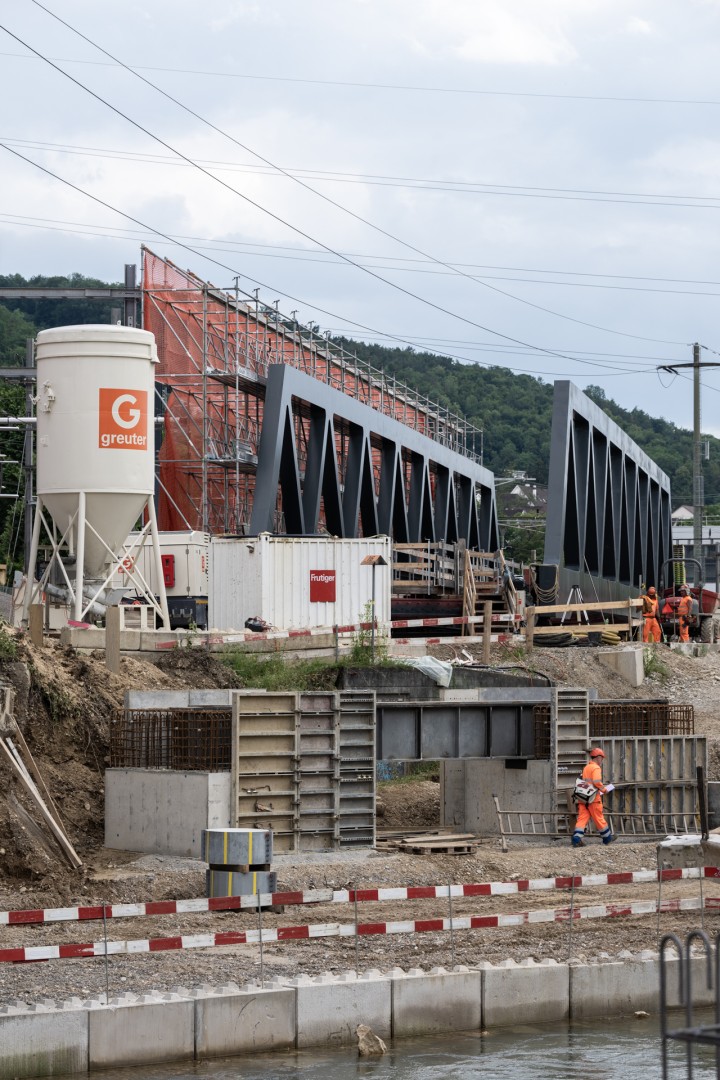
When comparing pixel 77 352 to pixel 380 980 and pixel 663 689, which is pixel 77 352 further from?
pixel 380 980

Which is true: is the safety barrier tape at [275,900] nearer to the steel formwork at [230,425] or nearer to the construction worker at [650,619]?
the construction worker at [650,619]

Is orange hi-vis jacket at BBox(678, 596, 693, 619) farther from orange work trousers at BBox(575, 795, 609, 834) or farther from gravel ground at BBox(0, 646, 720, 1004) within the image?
orange work trousers at BBox(575, 795, 609, 834)

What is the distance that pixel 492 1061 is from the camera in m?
A: 13.9

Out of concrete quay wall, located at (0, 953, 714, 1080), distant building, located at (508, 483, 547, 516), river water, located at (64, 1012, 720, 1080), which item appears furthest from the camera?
distant building, located at (508, 483, 547, 516)

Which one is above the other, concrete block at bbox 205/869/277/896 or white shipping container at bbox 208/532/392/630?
white shipping container at bbox 208/532/392/630

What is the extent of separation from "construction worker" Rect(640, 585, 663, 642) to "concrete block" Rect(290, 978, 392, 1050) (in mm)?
26500

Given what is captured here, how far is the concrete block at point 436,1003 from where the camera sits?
47.4ft

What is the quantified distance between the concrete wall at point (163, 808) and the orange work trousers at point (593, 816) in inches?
235

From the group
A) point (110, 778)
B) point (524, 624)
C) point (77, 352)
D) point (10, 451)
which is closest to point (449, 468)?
point (10, 451)

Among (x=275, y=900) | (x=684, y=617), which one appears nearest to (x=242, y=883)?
(x=275, y=900)

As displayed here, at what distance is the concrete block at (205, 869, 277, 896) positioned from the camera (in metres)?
19.0

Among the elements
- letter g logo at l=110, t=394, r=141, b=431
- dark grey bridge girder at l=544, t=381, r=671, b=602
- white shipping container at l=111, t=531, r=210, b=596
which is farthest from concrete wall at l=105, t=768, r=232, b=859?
dark grey bridge girder at l=544, t=381, r=671, b=602

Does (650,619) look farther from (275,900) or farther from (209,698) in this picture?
(275,900)

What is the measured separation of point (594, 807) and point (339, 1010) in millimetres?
11326
